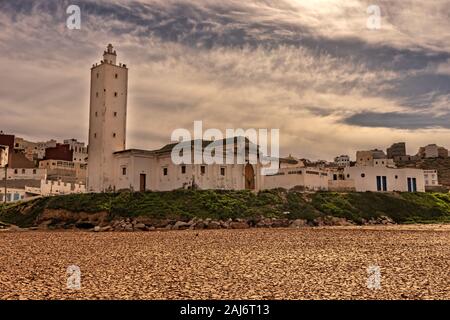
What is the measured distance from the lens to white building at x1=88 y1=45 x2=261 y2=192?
4559cm

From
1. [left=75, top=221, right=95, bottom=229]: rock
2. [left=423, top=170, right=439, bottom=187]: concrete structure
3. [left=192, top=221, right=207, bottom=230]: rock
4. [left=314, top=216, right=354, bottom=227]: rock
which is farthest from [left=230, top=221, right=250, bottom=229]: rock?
[left=423, top=170, right=439, bottom=187]: concrete structure

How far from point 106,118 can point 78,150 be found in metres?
65.2

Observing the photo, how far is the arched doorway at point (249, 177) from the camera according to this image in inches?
1886

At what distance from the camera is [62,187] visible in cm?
6781

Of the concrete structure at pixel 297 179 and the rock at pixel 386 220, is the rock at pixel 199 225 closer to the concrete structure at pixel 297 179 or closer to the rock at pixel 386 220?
the concrete structure at pixel 297 179

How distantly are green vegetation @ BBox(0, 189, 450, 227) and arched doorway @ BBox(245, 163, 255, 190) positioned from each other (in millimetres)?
3957

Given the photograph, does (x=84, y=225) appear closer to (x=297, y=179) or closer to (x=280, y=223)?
(x=280, y=223)

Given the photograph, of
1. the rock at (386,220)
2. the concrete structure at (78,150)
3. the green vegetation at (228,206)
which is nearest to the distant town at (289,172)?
the concrete structure at (78,150)

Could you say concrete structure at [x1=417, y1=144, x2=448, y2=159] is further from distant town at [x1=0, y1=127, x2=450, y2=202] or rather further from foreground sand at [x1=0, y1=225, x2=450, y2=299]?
foreground sand at [x1=0, y1=225, x2=450, y2=299]

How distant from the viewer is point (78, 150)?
109688 mm

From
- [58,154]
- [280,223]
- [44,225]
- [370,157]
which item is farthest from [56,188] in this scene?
[370,157]

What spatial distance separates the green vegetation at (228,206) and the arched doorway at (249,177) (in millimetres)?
3957
